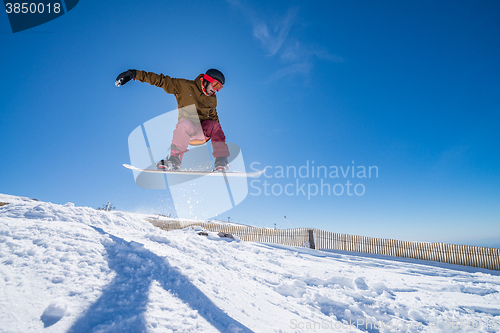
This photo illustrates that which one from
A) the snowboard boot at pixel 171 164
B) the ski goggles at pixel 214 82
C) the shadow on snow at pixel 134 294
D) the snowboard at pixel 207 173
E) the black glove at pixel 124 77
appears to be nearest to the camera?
the shadow on snow at pixel 134 294

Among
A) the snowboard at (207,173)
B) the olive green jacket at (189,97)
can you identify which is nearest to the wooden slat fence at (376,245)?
the snowboard at (207,173)

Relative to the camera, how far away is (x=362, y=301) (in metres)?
2.76

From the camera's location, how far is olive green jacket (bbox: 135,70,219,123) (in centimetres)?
393

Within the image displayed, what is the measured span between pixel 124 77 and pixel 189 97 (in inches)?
43.8

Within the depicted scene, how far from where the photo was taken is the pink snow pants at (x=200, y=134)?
3.90 m

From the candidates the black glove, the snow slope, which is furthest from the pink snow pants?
the snow slope

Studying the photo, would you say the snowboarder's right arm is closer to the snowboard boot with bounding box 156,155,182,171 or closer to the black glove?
the black glove

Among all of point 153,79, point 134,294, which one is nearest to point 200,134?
point 153,79

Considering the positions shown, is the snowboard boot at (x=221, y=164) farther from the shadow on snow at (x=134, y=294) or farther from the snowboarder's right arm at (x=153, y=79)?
the shadow on snow at (x=134, y=294)

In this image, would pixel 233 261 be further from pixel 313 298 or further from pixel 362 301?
pixel 362 301

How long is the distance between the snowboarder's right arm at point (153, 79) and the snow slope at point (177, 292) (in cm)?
242

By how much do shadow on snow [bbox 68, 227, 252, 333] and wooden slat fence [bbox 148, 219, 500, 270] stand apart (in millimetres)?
8666

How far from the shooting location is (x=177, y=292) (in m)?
1.82

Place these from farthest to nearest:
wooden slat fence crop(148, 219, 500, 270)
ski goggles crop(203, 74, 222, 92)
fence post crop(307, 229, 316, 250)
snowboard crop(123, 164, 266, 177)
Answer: fence post crop(307, 229, 316, 250)
wooden slat fence crop(148, 219, 500, 270)
snowboard crop(123, 164, 266, 177)
ski goggles crop(203, 74, 222, 92)
